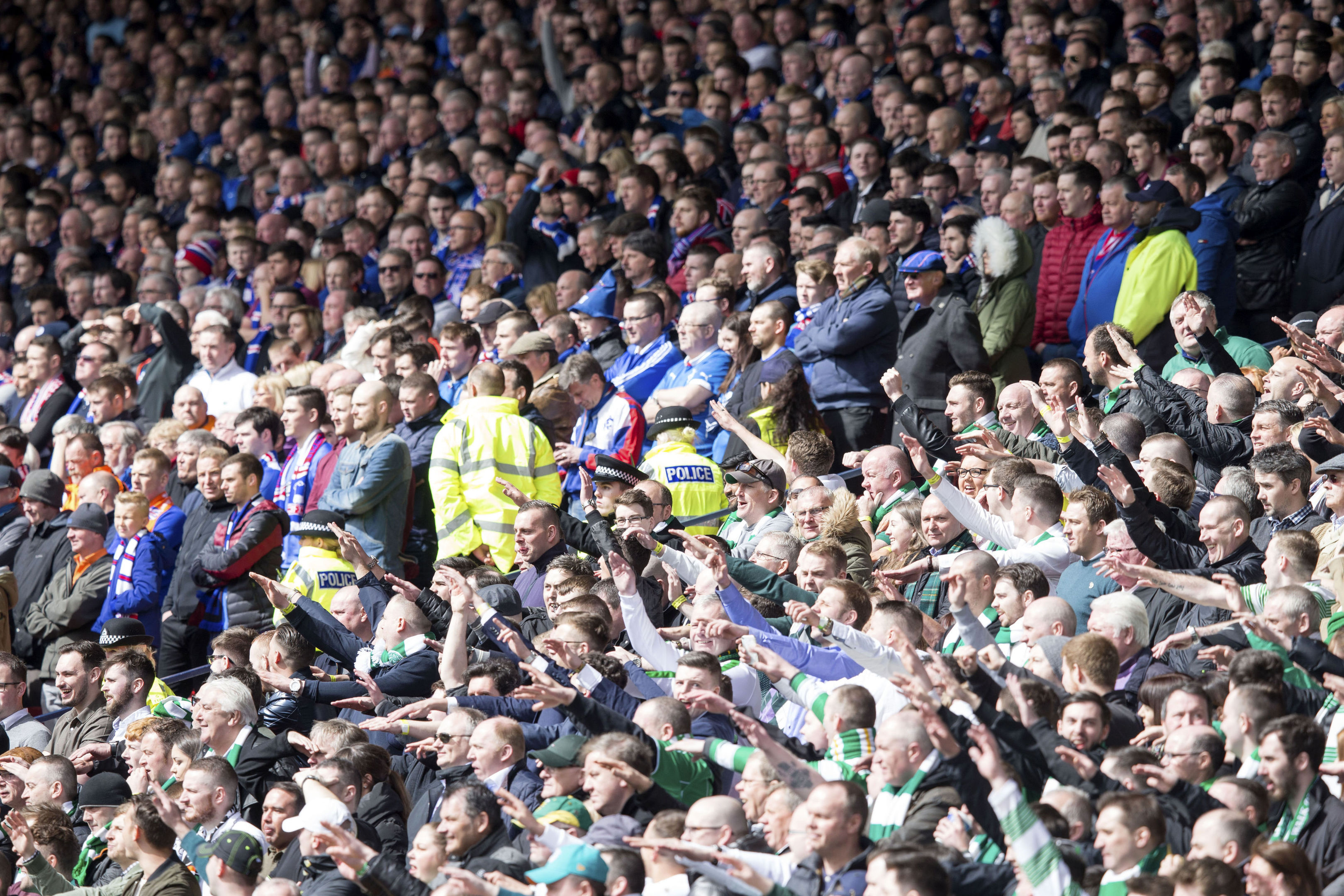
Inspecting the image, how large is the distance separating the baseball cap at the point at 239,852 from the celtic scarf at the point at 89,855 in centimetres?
98

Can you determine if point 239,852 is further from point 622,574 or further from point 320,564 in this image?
point 320,564

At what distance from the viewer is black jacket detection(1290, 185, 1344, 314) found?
9594mm

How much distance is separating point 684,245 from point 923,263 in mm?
2159

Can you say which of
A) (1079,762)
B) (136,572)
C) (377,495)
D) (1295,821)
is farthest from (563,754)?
(136,572)

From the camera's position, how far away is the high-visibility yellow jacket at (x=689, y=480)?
8844 mm

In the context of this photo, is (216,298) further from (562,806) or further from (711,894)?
(711,894)

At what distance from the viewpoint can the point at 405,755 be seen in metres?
7.47

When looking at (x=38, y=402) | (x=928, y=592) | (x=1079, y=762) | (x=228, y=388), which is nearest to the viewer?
(x=1079, y=762)

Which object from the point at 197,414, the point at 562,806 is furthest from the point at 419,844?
the point at 197,414

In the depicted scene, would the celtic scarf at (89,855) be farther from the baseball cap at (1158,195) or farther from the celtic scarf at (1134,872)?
the baseball cap at (1158,195)

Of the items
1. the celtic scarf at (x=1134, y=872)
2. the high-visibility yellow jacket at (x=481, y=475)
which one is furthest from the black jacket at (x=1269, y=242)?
the celtic scarf at (x=1134, y=872)

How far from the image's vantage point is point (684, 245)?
37.0ft

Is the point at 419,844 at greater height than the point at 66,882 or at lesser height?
greater

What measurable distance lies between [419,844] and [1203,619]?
3.12 meters
